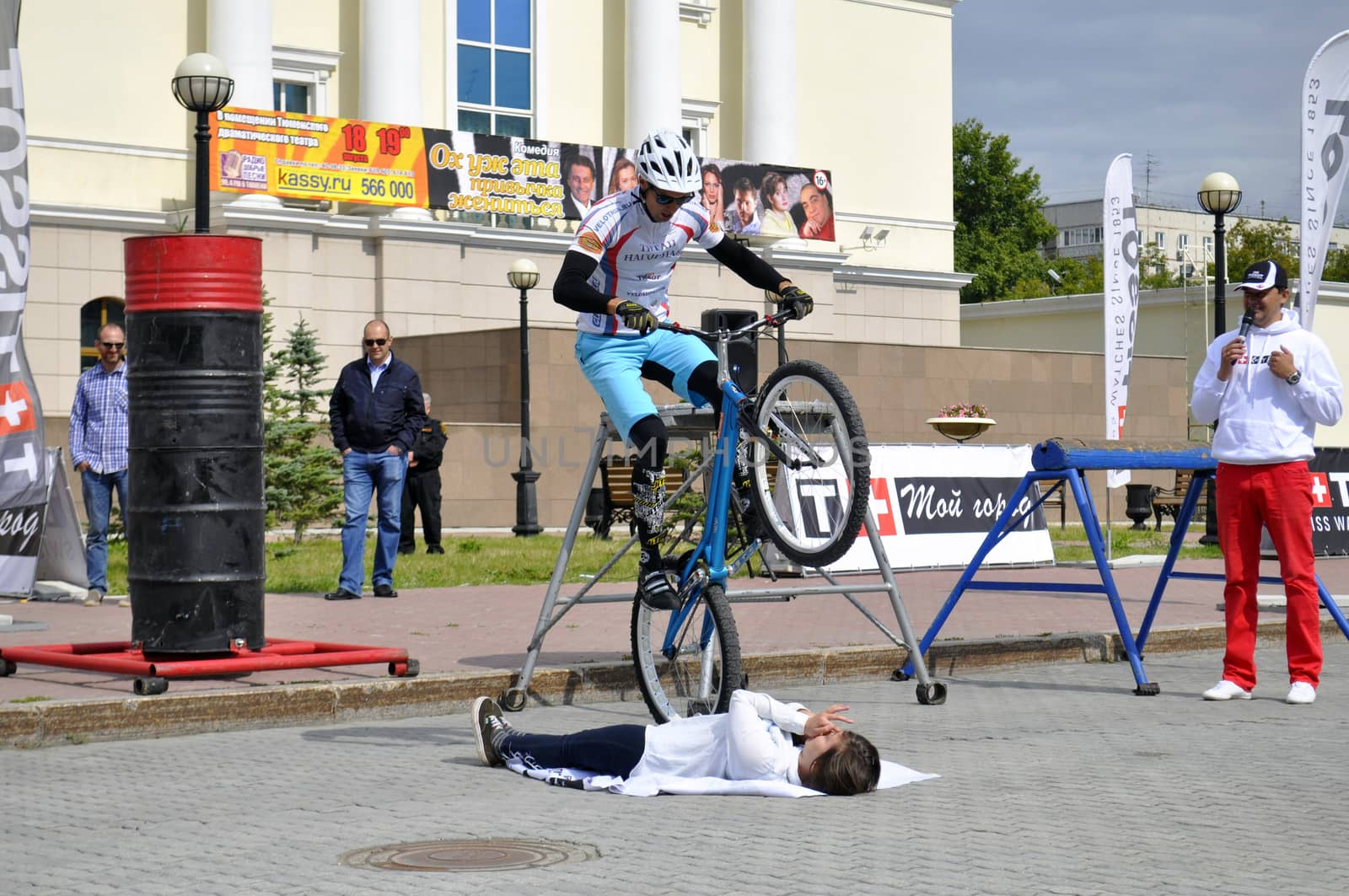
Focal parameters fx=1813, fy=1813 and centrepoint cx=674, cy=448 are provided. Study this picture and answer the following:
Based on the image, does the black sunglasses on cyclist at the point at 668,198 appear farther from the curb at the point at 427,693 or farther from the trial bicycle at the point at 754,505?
the curb at the point at 427,693

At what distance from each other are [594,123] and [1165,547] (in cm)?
2539

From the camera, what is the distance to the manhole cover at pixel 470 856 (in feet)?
17.5

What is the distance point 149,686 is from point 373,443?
692 centimetres

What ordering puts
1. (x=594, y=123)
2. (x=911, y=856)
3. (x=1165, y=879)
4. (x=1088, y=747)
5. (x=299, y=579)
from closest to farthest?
(x=1165, y=879)
(x=911, y=856)
(x=1088, y=747)
(x=299, y=579)
(x=594, y=123)

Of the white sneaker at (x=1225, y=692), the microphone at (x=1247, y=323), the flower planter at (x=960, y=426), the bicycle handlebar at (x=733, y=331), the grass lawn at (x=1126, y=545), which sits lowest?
the grass lawn at (x=1126, y=545)

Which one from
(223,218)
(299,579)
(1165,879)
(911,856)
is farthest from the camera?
(223,218)

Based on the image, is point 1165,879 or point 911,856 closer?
point 1165,879

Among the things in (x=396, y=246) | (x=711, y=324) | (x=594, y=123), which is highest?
(x=594, y=123)

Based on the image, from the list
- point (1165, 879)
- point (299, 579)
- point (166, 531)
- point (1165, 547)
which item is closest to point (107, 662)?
point (166, 531)

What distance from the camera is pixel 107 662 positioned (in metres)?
8.89

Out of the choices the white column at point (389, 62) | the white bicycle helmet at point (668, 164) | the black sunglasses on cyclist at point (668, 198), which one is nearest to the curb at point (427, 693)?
the black sunglasses on cyclist at point (668, 198)

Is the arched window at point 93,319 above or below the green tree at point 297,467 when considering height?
above

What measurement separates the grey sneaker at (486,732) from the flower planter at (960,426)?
27486mm

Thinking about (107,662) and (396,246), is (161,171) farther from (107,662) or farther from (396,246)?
(107,662)
